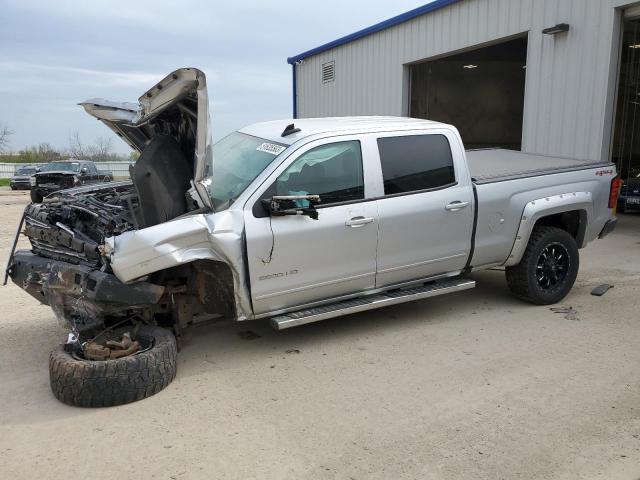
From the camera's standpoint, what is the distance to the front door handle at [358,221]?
15.0 feet

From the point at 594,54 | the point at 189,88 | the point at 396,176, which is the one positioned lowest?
the point at 396,176

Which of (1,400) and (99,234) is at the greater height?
(99,234)

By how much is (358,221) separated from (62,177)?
684 inches

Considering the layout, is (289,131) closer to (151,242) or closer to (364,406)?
(151,242)

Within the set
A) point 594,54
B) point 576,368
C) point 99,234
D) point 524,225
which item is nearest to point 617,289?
point 524,225

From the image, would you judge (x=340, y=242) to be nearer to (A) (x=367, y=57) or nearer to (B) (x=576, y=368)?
(B) (x=576, y=368)

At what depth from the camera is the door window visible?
4477mm

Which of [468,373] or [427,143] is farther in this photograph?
[427,143]

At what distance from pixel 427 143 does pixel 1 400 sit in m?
4.12

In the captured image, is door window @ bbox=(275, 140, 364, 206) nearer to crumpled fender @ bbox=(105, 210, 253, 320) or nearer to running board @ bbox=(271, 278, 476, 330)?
crumpled fender @ bbox=(105, 210, 253, 320)

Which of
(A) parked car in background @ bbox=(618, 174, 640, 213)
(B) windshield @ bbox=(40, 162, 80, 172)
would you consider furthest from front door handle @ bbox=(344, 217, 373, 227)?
(B) windshield @ bbox=(40, 162, 80, 172)

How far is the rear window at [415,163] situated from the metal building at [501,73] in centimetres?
601

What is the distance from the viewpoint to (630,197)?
42.5 ft

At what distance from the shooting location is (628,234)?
10312mm
